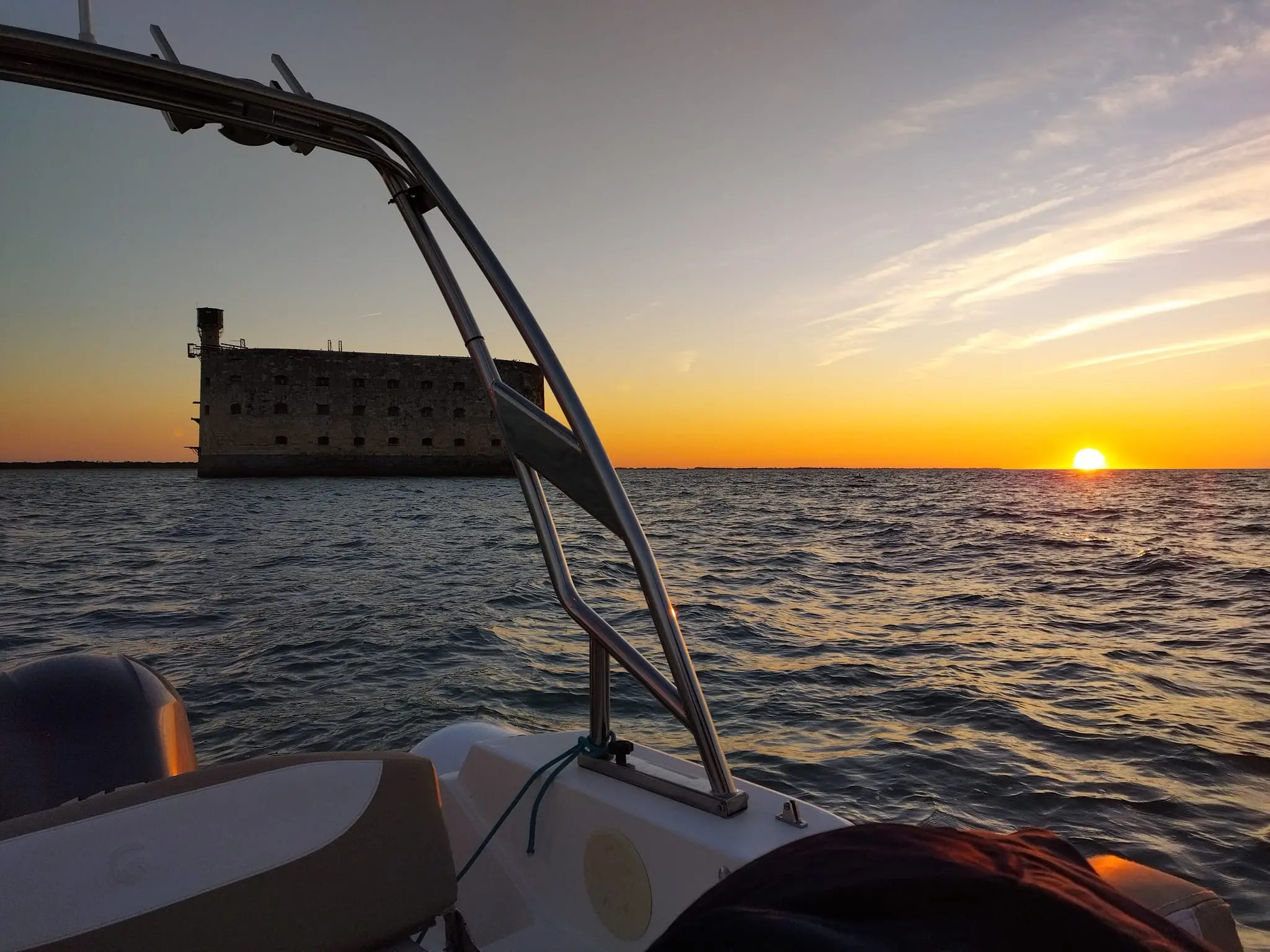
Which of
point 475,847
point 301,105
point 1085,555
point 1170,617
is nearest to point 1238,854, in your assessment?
point 475,847

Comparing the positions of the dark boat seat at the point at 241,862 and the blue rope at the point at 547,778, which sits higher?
the dark boat seat at the point at 241,862

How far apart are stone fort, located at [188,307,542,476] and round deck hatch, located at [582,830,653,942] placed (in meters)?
44.1

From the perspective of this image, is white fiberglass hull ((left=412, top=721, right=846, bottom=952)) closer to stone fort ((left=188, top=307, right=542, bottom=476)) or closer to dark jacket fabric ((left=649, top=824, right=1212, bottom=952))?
dark jacket fabric ((left=649, top=824, right=1212, bottom=952))

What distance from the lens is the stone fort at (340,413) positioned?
46875mm

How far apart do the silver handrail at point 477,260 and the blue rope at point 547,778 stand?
0.37 metres

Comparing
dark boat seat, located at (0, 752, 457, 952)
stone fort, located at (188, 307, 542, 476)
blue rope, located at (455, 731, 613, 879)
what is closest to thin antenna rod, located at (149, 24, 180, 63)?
dark boat seat, located at (0, 752, 457, 952)

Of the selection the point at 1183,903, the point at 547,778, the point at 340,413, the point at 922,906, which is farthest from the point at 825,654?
the point at 340,413

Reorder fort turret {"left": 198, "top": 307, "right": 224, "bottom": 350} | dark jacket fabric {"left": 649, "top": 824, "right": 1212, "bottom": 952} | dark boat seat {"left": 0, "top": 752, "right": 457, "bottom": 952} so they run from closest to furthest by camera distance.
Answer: dark jacket fabric {"left": 649, "top": 824, "right": 1212, "bottom": 952} → dark boat seat {"left": 0, "top": 752, "right": 457, "bottom": 952} → fort turret {"left": 198, "top": 307, "right": 224, "bottom": 350}

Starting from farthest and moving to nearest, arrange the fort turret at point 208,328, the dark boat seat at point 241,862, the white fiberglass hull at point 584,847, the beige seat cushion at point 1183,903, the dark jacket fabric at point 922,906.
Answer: the fort turret at point 208,328 → the white fiberglass hull at point 584,847 → the beige seat cushion at point 1183,903 → the dark boat seat at point 241,862 → the dark jacket fabric at point 922,906

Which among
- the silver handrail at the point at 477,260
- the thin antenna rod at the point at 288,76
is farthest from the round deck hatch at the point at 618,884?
the thin antenna rod at the point at 288,76

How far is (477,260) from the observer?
5.60 feet

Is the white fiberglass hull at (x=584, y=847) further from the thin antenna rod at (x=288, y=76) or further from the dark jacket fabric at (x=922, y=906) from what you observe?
the thin antenna rod at (x=288, y=76)

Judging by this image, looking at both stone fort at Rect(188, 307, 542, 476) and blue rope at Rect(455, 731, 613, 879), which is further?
stone fort at Rect(188, 307, 542, 476)

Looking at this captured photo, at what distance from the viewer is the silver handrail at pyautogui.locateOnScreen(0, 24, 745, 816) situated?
1410mm
